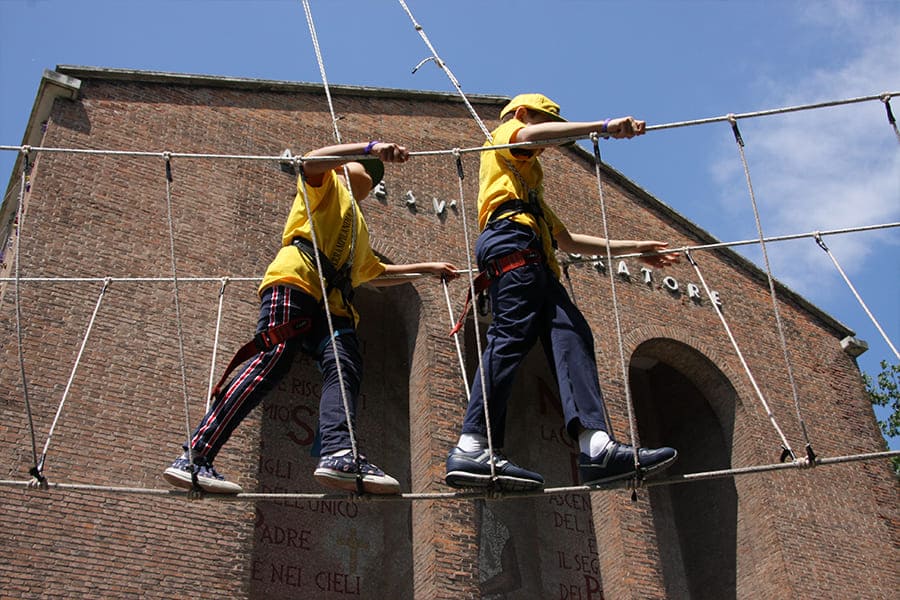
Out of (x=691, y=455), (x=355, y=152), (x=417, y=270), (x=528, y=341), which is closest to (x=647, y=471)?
(x=528, y=341)

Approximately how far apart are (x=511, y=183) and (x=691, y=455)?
33.5ft

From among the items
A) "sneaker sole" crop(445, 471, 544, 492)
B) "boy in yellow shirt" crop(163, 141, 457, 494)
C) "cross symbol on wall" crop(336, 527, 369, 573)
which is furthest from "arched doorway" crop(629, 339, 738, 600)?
"sneaker sole" crop(445, 471, 544, 492)

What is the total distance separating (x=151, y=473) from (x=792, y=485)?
28.1ft

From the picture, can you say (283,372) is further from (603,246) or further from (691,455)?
(691,455)

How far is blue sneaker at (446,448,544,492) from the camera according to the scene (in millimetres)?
5984

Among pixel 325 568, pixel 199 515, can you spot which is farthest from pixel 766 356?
pixel 199 515

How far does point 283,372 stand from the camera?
21.4ft

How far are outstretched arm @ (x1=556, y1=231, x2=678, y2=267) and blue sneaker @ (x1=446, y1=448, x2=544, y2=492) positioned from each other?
6.13ft

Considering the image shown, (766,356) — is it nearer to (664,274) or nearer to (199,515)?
(664,274)

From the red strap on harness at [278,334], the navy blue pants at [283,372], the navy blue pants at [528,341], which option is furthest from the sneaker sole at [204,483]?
the navy blue pants at [528,341]

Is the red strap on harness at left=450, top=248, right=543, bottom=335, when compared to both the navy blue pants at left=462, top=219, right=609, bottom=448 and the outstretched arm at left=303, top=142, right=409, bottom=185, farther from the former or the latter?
the outstretched arm at left=303, top=142, right=409, bottom=185

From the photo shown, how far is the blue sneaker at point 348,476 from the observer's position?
5961 millimetres

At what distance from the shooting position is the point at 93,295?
11242 millimetres

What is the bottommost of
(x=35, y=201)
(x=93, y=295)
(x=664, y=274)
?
(x=93, y=295)
